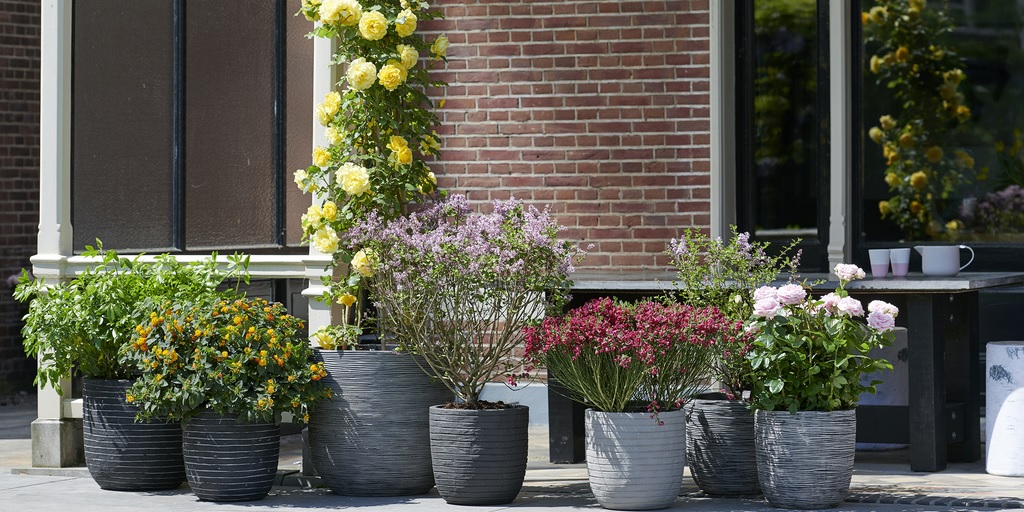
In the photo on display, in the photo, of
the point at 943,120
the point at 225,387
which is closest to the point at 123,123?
the point at 225,387

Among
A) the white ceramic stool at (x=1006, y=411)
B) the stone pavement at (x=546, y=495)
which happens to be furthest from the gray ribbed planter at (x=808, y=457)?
the white ceramic stool at (x=1006, y=411)

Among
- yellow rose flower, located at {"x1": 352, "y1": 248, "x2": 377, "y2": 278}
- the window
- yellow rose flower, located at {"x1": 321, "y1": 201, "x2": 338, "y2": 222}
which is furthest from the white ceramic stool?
the window

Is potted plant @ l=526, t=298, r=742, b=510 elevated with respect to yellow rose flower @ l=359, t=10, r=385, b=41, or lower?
lower

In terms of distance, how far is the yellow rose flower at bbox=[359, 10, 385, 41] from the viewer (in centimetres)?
682

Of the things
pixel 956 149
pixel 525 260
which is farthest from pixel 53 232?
pixel 956 149

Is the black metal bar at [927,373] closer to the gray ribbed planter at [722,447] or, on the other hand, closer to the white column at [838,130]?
the gray ribbed planter at [722,447]

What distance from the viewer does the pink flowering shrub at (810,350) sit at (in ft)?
20.4

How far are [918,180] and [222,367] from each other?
4801mm

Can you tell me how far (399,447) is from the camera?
665cm

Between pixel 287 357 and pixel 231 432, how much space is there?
42cm

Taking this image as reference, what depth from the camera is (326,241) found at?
271 inches

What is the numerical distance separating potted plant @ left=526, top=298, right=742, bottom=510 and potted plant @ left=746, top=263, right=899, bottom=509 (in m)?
0.22

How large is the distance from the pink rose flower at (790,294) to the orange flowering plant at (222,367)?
2072 millimetres

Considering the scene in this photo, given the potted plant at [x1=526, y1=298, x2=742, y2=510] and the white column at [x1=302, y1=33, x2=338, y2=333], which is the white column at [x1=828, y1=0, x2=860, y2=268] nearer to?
the potted plant at [x1=526, y1=298, x2=742, y2=510]
